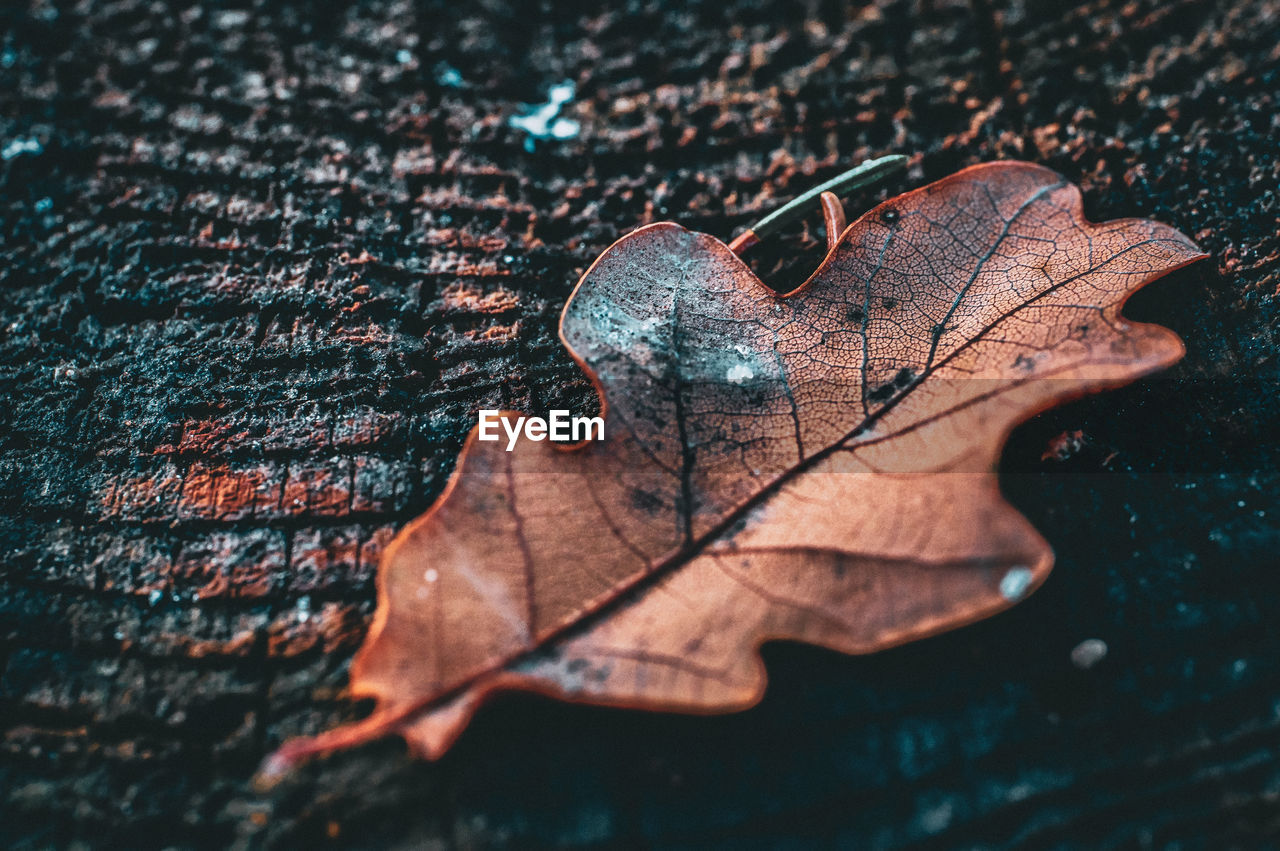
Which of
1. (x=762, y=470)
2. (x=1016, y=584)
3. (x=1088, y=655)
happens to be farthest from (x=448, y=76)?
Answer: (x=1088, y=655)

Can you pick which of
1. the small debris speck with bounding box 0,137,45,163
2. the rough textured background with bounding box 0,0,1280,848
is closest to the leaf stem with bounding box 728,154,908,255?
the rough textured background with bounding box 0,0,1280,848

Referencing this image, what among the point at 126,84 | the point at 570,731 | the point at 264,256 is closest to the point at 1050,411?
the point at 570,731

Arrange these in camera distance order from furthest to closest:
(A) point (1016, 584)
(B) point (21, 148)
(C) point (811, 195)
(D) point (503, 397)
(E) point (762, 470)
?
(B) point (21, 148)
(C) point (811, 195)
(D) point (503, 397)
(E) point (762, 470)
(A) point (1016, 584)

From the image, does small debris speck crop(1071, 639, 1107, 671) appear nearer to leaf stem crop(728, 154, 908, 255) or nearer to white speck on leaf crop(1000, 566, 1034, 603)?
white speck on leaf crop(1000, 566, 1034, 603)

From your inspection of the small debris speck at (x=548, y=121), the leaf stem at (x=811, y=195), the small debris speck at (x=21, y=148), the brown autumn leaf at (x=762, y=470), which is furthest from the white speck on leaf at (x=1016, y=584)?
the small debris speck at (x=21, y=148)

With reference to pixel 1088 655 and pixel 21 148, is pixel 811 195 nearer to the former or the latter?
pixel 1088 655

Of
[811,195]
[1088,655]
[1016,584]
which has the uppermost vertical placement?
[811,195]
